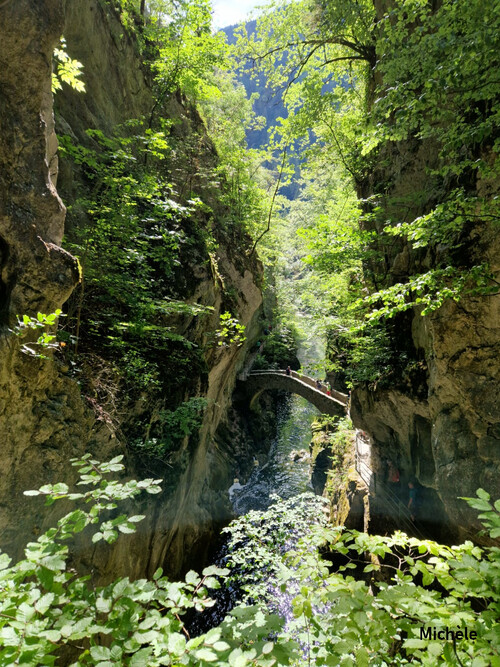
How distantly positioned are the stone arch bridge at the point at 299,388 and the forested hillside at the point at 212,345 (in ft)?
13.5

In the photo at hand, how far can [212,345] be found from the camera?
330 inches

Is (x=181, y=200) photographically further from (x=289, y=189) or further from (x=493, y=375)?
(x=289, y=189)

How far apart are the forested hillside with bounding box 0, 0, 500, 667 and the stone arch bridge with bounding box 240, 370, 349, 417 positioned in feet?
13.5

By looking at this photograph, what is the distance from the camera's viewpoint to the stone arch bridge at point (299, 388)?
1647 centimetres

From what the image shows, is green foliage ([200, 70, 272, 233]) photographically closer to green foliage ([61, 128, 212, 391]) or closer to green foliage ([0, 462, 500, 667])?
green foliage ([61, 128, 212, 391])

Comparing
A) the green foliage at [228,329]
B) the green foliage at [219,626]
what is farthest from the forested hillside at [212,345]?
the green foliage at [228,329]

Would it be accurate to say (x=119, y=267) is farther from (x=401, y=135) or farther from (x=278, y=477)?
(x=278, y=477)

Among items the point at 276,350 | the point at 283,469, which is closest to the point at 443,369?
the point at 283,469

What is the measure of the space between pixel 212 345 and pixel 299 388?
11.1m

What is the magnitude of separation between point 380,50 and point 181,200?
21.4ft

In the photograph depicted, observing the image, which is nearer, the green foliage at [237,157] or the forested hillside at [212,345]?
the forested hillside at [212,345]

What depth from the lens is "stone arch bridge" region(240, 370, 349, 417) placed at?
16473 millimetres

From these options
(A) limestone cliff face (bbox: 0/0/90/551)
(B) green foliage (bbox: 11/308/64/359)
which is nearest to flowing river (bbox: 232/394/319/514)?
(A) limestone cliff face (bbox: 0/0/90/551)

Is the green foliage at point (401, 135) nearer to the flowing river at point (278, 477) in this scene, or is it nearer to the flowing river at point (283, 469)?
the flowing river at point (278, 477)
